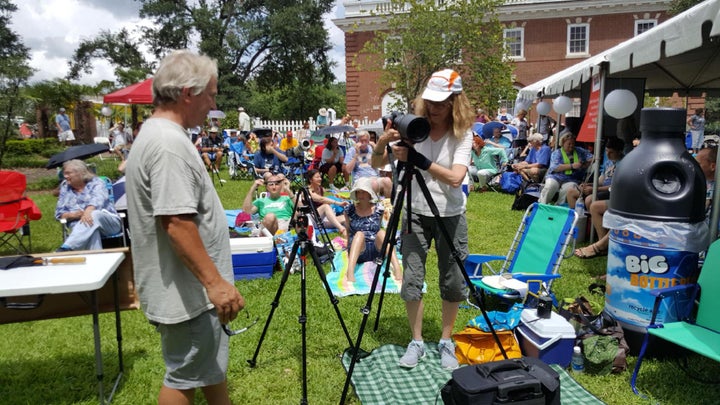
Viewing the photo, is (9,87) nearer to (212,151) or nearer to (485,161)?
(212,151)

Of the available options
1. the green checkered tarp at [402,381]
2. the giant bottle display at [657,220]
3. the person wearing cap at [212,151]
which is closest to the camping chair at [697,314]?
the giant bottle display at [657,220]

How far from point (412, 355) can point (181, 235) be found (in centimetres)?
206

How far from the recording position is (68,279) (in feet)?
8.25

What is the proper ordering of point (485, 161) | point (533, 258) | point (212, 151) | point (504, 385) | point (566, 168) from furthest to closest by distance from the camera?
point (212, 151) < point (485, 161) < point (566, 168) < point (533, 258) < point (504, 385)

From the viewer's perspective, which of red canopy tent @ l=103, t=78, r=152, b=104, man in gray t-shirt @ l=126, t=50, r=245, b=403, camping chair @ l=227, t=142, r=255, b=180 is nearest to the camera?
man in gray t-shirt @ l=126, t=50, r=245, b=403

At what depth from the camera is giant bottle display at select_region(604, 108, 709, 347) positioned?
3.25 metres

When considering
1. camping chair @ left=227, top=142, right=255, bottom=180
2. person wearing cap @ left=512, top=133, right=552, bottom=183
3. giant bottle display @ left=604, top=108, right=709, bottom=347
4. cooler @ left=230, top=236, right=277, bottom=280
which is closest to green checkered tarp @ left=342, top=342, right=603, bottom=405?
giant bottle display @ left=604, top=108, right=709, bottom=347

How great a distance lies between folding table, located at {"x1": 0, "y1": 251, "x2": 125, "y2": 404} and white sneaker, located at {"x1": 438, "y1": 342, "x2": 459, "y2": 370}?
2.10 metres

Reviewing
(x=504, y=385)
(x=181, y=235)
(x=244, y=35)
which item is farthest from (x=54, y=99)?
(x=504, y=385)

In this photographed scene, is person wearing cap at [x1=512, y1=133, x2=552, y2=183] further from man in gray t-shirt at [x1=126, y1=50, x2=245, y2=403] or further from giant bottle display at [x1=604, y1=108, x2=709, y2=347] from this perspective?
man in gray t-shirt at [x1=126, y1=50, x2=245, y2=403]

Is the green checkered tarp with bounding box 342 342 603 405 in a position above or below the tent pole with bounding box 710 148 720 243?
below

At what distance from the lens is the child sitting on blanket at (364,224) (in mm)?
5379

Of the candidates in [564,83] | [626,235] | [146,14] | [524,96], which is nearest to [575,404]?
[626,235]

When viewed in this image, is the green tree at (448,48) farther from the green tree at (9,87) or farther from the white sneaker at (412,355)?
the white sneaker at (412,355)
